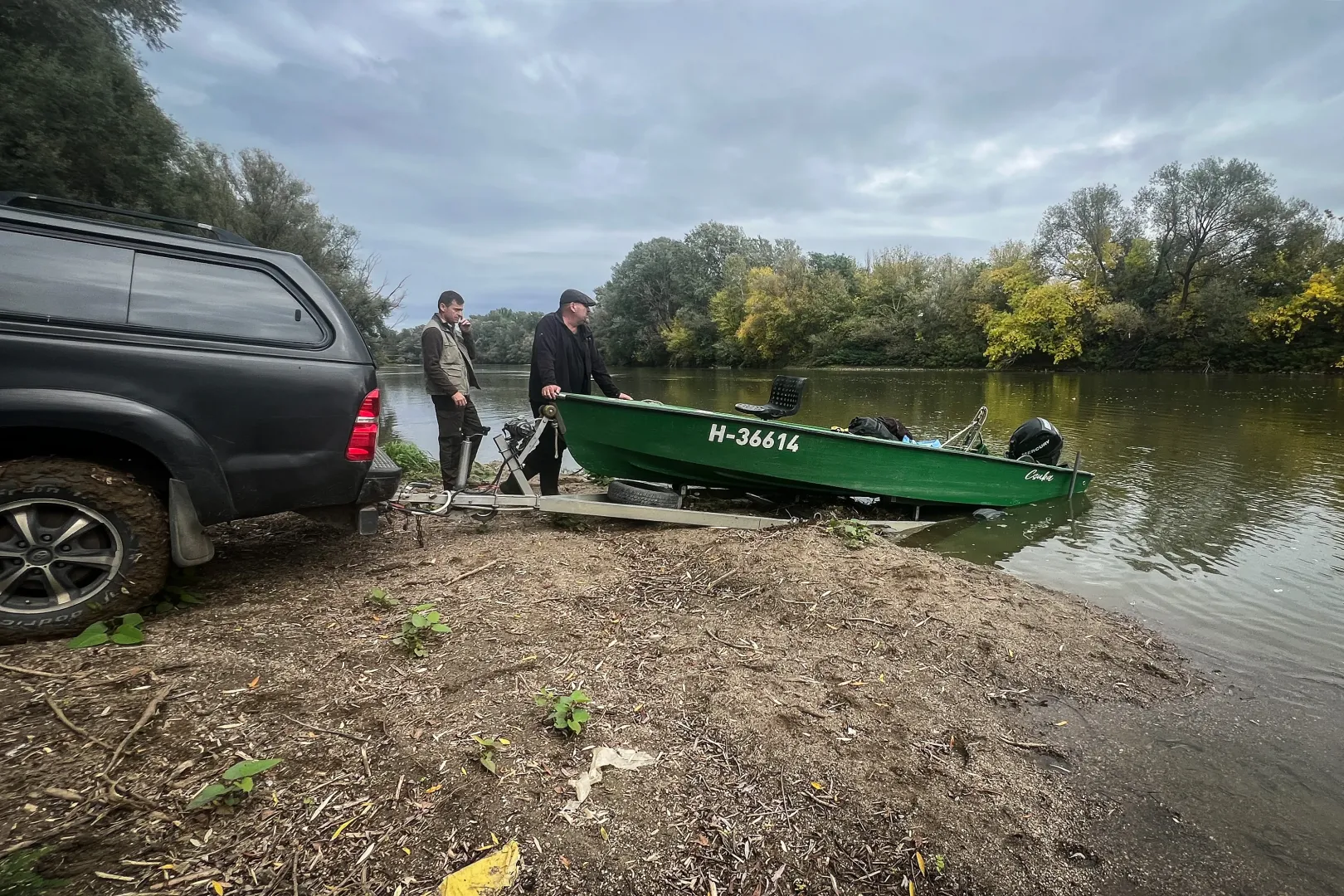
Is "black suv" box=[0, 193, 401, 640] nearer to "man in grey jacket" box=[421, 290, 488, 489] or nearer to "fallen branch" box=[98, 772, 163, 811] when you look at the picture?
"fallen branch" box=[98, 772, 163, 811]

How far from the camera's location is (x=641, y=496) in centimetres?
528

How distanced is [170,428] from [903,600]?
377cm

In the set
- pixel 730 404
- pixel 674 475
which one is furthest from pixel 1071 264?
pixel 674 475

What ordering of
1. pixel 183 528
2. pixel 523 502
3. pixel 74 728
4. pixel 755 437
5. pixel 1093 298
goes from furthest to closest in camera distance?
pixel 1093 298 → pixel 755 437 → pixel 523 502 → pixel 183 528 → pixel 74 728

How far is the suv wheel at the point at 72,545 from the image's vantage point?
239 centimetres

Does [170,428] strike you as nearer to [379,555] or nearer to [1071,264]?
[379,555]

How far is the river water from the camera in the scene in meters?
2.26

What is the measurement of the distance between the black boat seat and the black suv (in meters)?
3.76

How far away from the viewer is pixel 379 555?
157 inches

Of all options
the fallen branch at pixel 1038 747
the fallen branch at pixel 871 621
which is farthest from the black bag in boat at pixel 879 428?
the fallen branch at pixel 1038 747

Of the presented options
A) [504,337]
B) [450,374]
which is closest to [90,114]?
[450,374]

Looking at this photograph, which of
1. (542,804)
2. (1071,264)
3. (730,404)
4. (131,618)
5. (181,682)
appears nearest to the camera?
(542,804)

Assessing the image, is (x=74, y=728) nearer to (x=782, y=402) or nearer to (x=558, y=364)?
(x=558, y=364)

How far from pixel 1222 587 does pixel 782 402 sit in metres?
3.84
